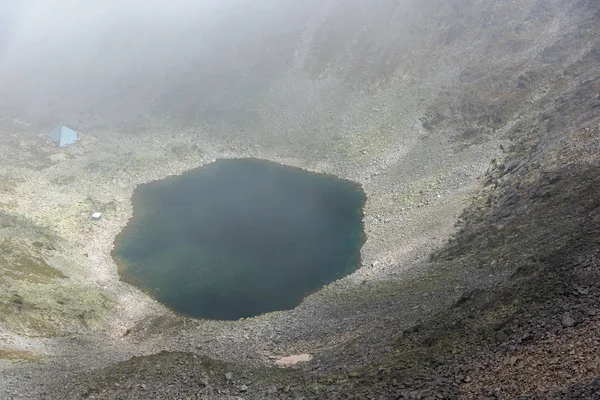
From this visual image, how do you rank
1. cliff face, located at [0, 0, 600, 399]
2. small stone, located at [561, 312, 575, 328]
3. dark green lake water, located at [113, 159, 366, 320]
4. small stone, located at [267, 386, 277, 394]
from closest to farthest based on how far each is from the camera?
small stone, located at [561, 312, 575, 328], cliff face, located at [0, 0, 600, 399], small stone, located at [267, 386, 277, 394], dark green lake water, located at [113, 159, 366, 320]

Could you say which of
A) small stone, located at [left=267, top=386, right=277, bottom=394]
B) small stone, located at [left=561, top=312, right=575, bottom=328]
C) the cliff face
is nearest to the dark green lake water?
the cliff face

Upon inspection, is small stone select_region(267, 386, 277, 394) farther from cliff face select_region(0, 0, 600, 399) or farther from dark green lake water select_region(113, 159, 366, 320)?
dark green lake water select_region(113, 159, 366, 320)

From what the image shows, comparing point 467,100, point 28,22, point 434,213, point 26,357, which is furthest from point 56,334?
point 28,22

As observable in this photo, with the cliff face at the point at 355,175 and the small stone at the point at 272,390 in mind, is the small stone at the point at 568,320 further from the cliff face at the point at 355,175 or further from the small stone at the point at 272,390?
the small stone at the point at 272,390

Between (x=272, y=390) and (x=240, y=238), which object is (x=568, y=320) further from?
(x=240, y=238)

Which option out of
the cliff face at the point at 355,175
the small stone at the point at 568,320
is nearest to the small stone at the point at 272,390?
the cliff face at the point at 355,175

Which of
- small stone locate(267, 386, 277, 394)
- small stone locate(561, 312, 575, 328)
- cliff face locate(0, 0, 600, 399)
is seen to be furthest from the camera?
small stone locate(267, 386, 277, 394)
